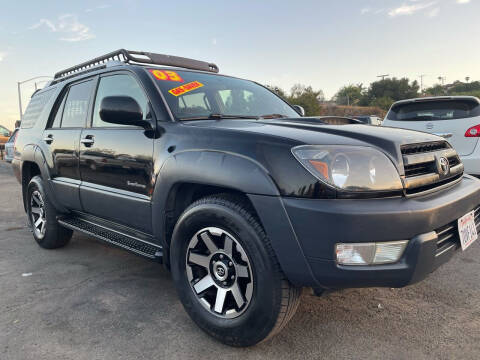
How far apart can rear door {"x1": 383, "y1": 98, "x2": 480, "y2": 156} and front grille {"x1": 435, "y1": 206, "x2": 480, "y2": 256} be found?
10.2 feet

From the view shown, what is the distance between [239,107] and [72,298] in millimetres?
1953

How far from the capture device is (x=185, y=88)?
115 inches

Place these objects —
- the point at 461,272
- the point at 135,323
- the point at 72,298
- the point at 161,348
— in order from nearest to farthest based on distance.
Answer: the point at 161,348, the point at 135,323, the point at 72,298, the point at 461,272

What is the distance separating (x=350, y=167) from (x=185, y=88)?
1.53m

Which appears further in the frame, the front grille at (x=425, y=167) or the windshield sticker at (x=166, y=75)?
the windshield sticker at (x=166, y=75)

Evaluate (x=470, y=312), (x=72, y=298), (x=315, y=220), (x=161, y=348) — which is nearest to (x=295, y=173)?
(x=315, y=220)

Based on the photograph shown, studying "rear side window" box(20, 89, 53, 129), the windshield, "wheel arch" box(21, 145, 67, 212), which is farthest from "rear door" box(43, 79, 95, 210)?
the windshield

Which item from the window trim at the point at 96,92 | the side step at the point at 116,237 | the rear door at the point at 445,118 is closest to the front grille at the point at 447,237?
the side step at the point at 116,237

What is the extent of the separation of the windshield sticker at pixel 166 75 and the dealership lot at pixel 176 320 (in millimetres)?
1643

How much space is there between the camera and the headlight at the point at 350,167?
188 cm

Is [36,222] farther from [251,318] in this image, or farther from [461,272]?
[461,272]

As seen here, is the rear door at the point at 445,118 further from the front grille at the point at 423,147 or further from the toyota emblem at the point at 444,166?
the toyota emblem at the point at 444,166

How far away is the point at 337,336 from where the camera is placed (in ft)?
7.67

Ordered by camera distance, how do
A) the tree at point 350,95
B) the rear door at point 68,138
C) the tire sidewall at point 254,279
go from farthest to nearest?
1. the tree at point 350,95
2. the rear door at point 68,138
3. the tire sidewall at point 254,279
